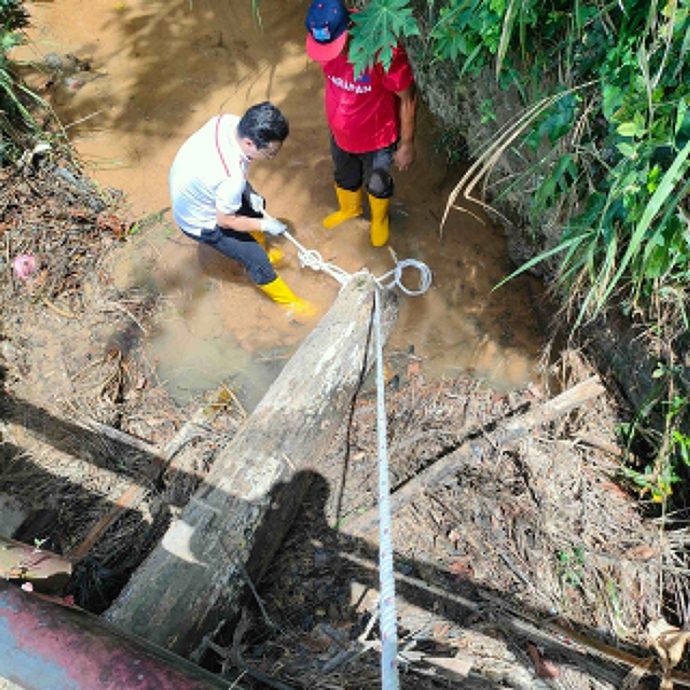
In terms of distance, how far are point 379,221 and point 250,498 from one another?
2.11 m

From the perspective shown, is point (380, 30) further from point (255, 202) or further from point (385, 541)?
point (385, 541)

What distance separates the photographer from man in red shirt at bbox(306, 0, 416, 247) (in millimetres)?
3172

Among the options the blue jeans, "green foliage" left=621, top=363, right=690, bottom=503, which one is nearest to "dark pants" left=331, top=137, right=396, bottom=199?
the blue jeans

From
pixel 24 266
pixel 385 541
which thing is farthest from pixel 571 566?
pixel 24 266

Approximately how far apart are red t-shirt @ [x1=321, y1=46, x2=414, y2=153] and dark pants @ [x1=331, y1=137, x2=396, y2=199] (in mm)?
101

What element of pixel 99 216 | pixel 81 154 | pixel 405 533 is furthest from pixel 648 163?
pixel 81 154

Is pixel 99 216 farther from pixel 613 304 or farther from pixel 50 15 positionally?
pixel 613 304

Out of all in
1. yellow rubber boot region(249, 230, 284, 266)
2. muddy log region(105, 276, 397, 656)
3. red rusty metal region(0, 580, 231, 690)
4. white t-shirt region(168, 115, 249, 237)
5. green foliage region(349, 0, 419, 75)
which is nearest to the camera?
red rusty metal region(0, 580, 231, 690)

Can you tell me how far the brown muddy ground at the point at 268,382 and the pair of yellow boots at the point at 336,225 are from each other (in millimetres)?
98

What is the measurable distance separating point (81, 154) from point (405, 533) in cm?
360

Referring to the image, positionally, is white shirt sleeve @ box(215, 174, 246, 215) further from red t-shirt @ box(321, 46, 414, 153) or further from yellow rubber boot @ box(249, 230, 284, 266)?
yellow rubber boot @ box(249, 230, 284, 266)

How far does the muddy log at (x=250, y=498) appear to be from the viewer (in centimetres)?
236

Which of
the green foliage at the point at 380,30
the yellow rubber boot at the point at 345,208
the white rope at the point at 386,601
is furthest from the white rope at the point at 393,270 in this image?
the white rope at the point at 386,601

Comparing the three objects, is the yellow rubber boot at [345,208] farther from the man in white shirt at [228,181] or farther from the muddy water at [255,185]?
the man in white shirt at [228,181]
